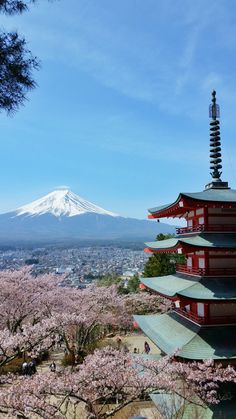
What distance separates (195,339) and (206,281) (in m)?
1.95

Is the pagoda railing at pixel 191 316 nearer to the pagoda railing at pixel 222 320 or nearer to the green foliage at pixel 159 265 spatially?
the pagoda railing at pixel 222 320

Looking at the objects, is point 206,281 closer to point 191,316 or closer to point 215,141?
point 191,316

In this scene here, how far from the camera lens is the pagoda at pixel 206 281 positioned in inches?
434

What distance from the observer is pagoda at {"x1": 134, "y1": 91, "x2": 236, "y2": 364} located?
434 inches

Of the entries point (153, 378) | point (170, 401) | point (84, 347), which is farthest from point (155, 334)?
point (84, 347)

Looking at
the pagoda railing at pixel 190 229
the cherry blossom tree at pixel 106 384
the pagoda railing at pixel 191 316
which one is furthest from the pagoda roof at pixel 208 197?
the cherry blossom tree at pixel 106 384

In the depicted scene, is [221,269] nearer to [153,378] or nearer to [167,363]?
[167,363]

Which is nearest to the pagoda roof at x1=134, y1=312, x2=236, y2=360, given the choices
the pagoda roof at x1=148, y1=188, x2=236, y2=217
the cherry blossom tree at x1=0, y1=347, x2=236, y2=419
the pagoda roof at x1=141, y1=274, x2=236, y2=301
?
the cherry blossom tree at x1=0, y1=347, x2=236, y2=419

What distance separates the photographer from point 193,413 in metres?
10.2

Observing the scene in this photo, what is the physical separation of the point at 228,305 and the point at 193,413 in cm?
340

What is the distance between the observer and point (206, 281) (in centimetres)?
1220

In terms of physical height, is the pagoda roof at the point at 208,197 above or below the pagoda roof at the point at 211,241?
above

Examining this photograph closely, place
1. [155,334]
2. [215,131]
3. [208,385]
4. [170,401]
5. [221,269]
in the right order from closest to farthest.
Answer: [208,385], [170,401], [221,269], [155,334], [215,131]

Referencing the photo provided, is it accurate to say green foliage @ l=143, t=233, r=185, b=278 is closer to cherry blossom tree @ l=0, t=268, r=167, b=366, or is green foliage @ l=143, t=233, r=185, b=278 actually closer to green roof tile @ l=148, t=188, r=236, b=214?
cherry blossom tree @ l=0, t=268, r=167, b=366
